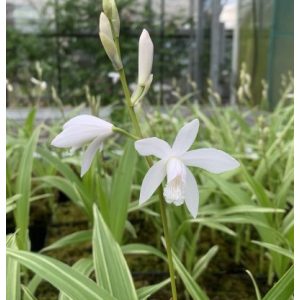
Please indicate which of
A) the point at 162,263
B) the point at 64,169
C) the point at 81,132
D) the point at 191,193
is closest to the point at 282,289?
the point at 191,193

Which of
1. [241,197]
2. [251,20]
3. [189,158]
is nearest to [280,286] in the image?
[189,158]

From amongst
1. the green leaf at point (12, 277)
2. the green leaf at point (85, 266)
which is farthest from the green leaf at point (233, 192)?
the green leaf at point (12, 277)

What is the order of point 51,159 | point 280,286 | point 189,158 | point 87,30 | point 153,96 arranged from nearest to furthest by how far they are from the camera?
1. point 189,158
2. point 280,286
3. point 51,159
4. point 153,96
5. point 87,30

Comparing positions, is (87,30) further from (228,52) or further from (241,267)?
(241,267)

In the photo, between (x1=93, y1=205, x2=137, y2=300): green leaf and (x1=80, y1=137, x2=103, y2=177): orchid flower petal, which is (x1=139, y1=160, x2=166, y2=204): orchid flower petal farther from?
(x1=93, y1=205, x2=137, y2=300): green leaf

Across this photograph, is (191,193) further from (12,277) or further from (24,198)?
(24,198)

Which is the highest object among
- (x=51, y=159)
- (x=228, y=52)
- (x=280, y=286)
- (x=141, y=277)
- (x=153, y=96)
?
(x=228, y=52)

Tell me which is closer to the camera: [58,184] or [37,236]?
[58,184]
